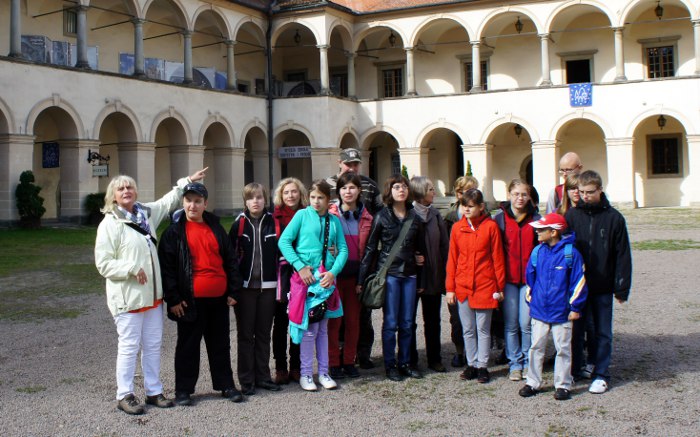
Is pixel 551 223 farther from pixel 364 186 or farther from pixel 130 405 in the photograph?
pixel 130 405

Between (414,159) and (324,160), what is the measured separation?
160 inches

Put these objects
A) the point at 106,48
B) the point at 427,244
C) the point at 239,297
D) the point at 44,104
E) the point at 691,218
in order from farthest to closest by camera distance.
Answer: the point at 106,48 < the point at 691,218 < the point at 44,104 < the point at 427,244 < the point at 239,297

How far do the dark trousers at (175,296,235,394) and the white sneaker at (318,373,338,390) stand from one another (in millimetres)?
743

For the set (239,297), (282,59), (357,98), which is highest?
(282,59)

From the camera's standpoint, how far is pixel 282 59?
3694 centimetres

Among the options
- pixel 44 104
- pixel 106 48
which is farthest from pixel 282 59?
pixel 44 104

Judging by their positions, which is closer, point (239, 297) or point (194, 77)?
point (239, 297)

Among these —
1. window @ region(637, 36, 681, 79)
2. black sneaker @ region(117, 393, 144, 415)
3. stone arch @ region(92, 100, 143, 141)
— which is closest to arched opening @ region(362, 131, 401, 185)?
window @ region(637, 36, 681, 79)

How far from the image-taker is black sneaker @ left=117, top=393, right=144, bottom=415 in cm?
587

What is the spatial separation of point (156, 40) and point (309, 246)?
86.8 ft

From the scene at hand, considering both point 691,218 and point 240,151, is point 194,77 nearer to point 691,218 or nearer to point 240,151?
point 240,151

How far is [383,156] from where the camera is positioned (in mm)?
38000

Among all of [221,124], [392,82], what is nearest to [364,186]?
[221,124]

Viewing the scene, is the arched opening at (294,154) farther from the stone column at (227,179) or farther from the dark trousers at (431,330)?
the dark trousers at (431,330)
